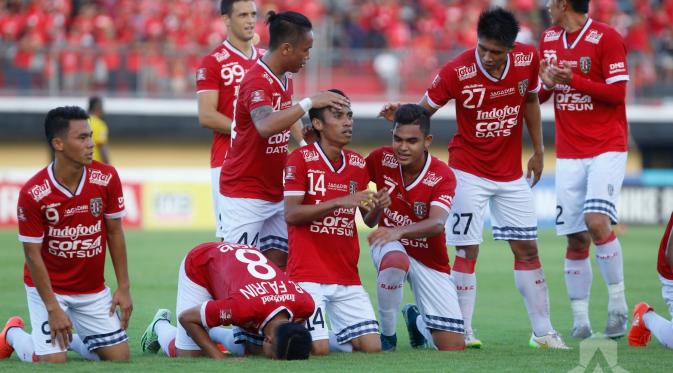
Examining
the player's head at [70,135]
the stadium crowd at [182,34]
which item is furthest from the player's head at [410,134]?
the stadium crowd at [182,34]

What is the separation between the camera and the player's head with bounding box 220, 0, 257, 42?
29.6ft

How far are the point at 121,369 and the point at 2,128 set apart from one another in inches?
725

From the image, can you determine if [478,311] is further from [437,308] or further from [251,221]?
[251,221]

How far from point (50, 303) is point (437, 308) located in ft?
9.02

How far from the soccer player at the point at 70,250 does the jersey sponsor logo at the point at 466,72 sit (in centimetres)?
266

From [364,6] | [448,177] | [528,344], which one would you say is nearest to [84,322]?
[448,177]

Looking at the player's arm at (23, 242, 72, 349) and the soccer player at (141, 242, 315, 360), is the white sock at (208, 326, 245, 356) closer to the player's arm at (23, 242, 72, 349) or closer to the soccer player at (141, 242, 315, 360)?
the soccer player at (141, 242, 315, 360)

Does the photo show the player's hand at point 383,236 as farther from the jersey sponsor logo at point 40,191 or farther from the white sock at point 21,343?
the white sock at point 21,343

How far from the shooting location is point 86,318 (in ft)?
24.8

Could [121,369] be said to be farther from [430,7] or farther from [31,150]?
[430,7]

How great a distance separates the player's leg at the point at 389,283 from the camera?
25.8ft

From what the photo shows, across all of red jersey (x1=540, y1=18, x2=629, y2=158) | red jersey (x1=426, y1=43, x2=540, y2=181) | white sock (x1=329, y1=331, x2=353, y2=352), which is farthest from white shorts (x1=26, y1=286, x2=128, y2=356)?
red jersey (x1=540, y1=18, x2=629, y2=158)

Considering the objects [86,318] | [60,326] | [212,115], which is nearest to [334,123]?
[212,115]

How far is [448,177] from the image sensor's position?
314 inches
